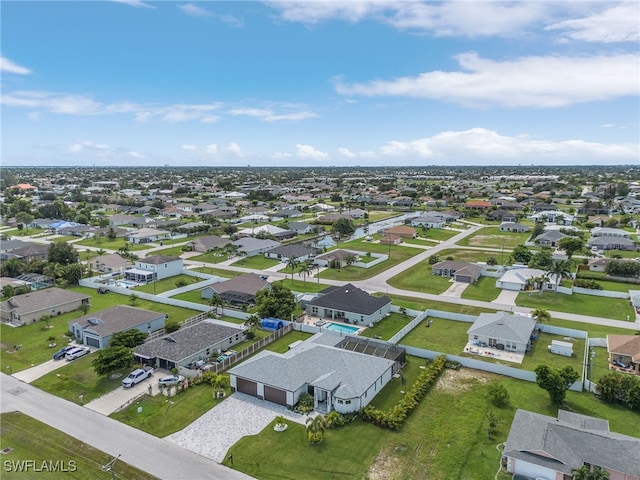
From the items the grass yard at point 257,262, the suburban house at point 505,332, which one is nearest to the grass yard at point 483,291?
the suburban house at point 505,332

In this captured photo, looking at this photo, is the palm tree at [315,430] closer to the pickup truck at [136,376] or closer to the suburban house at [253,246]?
the pickup truck at [136,376]

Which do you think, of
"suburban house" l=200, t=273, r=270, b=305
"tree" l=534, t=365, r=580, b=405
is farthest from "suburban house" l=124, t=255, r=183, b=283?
"tree" l=534, t=365, r=580, b=405

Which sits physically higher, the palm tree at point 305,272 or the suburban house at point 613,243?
the suburban house at point 613,243

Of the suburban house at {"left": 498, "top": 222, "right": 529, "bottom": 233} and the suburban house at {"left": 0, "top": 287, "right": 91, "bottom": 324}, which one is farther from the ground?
the suburban house at {"left": 498, "top": 222, "right": 529, "bottom": 233}

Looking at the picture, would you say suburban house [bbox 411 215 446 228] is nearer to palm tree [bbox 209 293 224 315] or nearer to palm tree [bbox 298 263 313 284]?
palm tree [bbox 298 263 313 284]

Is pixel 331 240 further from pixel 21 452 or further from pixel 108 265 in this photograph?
pixel 21 452

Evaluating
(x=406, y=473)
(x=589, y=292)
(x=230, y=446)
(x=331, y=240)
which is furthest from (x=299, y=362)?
(x=331, y=240)
